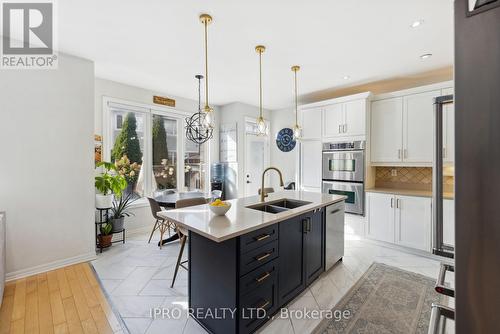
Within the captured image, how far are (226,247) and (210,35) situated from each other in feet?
7.22

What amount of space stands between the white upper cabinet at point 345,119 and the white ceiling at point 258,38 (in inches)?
17.9

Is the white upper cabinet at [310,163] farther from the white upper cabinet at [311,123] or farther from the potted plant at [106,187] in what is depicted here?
the potted plant at [106,187]

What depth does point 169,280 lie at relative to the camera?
8.59 ft

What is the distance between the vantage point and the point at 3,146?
2.51 metres

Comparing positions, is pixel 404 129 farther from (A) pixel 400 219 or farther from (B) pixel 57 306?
(B) pixel 57 306

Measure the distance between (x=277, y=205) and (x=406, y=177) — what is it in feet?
8.75

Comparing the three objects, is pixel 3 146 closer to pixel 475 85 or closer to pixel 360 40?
pixel 475 85

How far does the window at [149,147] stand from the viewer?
4039 mm

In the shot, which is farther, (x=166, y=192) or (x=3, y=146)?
(x=166, y=192)

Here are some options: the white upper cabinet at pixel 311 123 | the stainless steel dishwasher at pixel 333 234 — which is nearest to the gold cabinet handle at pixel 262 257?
the stainless steel dishwasher at pixel 333 234

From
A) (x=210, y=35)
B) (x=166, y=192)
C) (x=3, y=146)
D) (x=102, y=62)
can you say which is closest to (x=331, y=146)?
(x=210, y=35)

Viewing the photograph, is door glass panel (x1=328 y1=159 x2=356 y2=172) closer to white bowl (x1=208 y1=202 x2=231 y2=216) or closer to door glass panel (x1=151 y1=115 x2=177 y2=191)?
white bowl (x1=208 y1=202 x2=231 y2=216)

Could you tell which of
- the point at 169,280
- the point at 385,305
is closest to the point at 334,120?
the point at 385,305

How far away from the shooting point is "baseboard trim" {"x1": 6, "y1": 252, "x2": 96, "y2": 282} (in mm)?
2584
